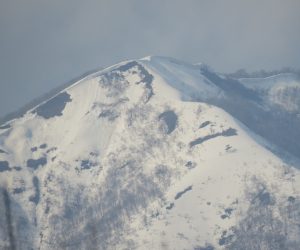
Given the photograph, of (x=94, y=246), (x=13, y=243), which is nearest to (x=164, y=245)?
(x=94, y=246)

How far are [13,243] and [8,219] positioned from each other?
1.15m

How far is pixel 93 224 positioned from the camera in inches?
1604

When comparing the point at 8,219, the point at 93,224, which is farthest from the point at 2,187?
the point at 93,224

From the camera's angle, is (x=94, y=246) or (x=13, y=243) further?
(x=94, y=246)

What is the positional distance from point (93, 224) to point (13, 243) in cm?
410

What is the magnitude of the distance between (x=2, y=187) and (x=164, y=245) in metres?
9.13

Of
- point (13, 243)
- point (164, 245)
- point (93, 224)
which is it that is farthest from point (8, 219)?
point (164, 245)

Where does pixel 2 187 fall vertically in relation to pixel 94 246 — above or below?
above

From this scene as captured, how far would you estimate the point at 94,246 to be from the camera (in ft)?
138

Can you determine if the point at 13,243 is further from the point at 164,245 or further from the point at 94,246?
the point at 164,245

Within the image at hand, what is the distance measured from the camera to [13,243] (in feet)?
128

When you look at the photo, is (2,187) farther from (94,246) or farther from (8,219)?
(94,246)

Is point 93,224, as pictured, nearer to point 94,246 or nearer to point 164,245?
point 94,246

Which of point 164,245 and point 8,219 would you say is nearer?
point 8,219
